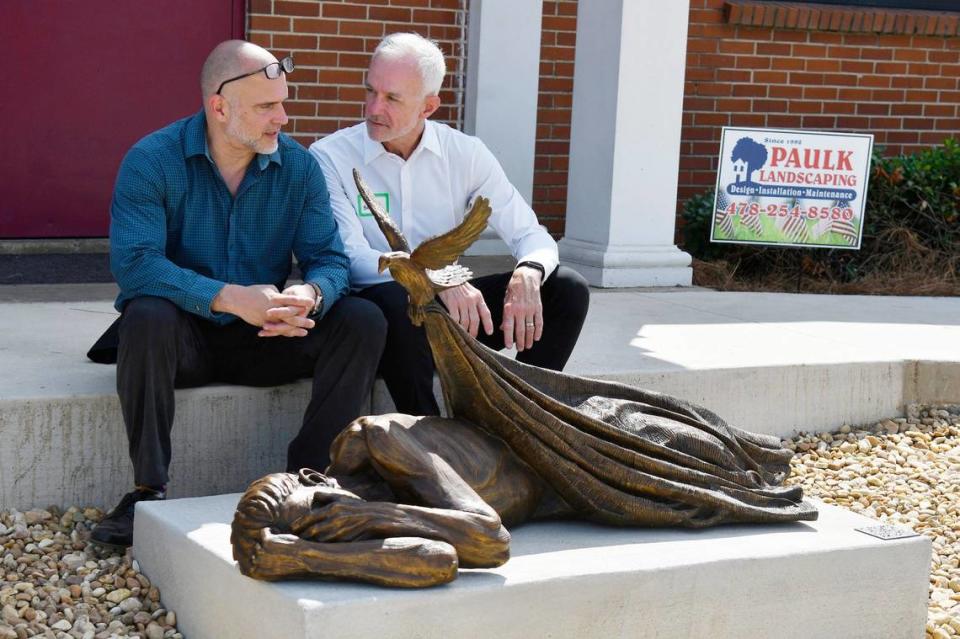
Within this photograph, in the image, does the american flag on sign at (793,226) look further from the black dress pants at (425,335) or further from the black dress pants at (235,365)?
the black dress pants at (235,365)

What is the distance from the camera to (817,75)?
28.7 feet

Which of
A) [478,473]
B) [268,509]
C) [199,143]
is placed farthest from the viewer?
[199,143]

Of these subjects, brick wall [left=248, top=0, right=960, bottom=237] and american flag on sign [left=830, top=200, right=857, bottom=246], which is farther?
brick wall [left=248, top=0, right=960, bottom=237]

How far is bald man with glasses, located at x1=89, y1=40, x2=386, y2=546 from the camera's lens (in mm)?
3781

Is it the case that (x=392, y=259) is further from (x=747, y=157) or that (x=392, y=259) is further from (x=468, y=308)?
(x=747, y=157)

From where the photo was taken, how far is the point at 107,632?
11.2 ft

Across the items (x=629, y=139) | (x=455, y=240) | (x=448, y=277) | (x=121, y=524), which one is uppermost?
(x=629, y=139)

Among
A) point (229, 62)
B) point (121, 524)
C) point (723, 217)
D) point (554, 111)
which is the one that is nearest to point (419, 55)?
point (229, 62)

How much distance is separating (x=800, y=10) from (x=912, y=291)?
6.68 feet

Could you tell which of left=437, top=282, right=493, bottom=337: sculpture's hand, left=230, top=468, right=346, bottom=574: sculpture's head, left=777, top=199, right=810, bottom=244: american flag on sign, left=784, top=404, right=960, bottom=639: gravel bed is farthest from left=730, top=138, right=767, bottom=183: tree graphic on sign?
left=230, top=468, right=346, bottom=574: sculpture's head

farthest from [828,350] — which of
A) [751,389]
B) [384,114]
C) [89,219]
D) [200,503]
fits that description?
[89,219]

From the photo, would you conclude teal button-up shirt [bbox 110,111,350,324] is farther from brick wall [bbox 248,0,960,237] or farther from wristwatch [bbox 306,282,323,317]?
brick wall [bbox 248,0,960,237]

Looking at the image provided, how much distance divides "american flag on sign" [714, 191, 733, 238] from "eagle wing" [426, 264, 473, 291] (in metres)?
3.85

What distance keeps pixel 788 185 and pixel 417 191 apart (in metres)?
3.12
